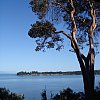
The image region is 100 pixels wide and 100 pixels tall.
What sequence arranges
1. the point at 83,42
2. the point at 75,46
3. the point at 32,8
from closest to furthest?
the point at 75,46 → the point at 32,8 → the point at 83,42

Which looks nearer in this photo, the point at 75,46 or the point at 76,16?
the point at 75,46

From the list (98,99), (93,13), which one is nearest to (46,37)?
(93,13)

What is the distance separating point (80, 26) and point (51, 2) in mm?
2483

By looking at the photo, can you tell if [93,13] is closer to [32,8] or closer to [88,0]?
[88,0]

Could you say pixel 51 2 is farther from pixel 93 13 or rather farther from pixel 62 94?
pixel 62 94

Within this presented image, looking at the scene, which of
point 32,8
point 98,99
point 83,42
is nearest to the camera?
point 98,99

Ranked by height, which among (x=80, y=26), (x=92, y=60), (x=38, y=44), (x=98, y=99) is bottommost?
(x=98, y=99)

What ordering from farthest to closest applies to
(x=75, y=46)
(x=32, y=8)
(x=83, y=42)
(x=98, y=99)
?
(x=83, y=42) < (x=32, y=8) < (x=75, y=46) < (x=98, y=99)

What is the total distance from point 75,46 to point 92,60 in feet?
3.80

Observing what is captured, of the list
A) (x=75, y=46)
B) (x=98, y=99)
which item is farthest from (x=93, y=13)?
(x=98, y=99)

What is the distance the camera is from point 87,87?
591 inches

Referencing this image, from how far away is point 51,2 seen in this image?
1642 cm

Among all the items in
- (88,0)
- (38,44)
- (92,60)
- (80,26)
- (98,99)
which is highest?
(88,0)

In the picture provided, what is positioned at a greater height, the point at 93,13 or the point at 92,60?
the point at 93,13
